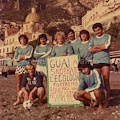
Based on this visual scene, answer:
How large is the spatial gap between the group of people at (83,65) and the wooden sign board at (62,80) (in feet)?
0.57

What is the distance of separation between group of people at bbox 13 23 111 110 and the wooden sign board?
174 millimetres

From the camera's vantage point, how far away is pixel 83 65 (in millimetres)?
4207

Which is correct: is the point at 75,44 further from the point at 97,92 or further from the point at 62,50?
the point at 97,92

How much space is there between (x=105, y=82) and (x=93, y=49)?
31.9 inches

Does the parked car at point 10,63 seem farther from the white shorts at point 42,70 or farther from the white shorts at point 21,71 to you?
the white shorts at point 42,70

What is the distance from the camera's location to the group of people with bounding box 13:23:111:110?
412cm

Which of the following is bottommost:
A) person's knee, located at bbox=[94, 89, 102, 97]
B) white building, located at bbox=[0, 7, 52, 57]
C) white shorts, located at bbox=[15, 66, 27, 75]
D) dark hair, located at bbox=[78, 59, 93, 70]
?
person's knee, located at bbox=[94, 89, 102, 97]

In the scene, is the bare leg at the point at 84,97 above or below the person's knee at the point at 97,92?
below

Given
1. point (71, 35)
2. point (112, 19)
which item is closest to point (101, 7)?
point (112, 19)

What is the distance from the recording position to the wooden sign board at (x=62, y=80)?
4488 mm

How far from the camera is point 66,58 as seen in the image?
454 cm

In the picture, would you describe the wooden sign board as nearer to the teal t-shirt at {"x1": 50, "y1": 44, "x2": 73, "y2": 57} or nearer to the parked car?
the teal t-shirt at {"x1": 50, "y1": 44, "x2": 73, "y2": 57}

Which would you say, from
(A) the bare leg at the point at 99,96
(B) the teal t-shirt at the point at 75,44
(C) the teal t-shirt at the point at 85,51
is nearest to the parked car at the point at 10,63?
(B) the teal t-shirt at the point at 75,44

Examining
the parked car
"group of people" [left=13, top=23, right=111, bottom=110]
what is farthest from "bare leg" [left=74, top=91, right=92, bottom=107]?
the parked car
